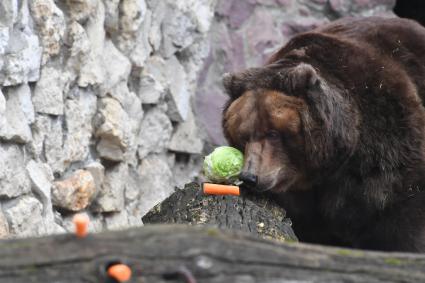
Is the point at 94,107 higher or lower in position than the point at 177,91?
higher

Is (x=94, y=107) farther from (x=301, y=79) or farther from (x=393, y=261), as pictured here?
(x=393, y=261)

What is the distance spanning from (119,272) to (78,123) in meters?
3.03

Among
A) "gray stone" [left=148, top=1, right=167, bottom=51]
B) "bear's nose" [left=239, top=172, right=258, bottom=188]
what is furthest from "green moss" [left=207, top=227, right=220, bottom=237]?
"gray stone" [left=148, top=1, right=167, bottom=51]

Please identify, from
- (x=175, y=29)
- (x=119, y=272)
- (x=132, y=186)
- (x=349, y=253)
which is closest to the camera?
(x=119, y=272)

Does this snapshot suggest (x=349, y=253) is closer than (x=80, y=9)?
Yes

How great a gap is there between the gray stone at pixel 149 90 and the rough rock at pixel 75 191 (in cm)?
91

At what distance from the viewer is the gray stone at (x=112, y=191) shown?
4.98 meters

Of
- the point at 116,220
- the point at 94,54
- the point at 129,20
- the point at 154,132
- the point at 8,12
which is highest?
the point at 8,12

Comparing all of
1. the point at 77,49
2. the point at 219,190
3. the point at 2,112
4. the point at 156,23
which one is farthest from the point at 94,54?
the point at 219,190

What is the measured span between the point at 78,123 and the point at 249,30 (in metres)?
2.39

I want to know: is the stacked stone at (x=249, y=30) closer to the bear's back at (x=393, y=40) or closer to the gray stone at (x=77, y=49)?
the gray stone at (x=77, y=49)

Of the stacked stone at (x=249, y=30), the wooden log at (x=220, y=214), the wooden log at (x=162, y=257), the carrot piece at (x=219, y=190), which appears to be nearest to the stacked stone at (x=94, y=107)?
the stacked stone at (x=249, y=30)

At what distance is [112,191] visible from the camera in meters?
5.08

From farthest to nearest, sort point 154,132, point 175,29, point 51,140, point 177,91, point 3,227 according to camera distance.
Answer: point 177,91, point 175,29, point 154,132, point 51,140, point 3,227
